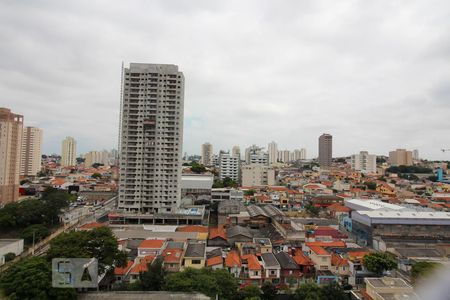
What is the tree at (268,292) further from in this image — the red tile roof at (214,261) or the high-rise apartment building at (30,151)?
the high-rise apartment building at (30,151)

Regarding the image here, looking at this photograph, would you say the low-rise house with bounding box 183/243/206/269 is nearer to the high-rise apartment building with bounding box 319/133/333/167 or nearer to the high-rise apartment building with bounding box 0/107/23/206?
the high-rise apartment building with bounding box 0/107/23/206

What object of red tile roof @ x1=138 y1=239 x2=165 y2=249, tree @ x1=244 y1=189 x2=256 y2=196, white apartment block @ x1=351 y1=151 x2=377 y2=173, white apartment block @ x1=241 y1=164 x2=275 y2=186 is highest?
white apartment block @ x1=351 y1=151 x2=377 y2=173

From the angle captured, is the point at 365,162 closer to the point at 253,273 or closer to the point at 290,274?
the point at 290,274

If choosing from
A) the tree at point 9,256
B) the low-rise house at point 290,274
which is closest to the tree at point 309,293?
the low-rise house at point 290,274

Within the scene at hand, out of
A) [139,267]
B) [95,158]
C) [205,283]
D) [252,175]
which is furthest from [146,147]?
[95,158]

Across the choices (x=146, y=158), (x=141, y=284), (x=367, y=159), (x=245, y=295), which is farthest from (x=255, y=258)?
(x=367, y=159)

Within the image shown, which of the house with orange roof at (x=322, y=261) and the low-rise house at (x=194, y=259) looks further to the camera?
the house with orange roof at (x=322, y=261)

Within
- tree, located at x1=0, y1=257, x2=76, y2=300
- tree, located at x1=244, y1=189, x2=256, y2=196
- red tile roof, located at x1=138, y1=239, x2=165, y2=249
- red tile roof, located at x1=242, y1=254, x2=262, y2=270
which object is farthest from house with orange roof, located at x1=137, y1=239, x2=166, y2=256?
tree, located at x1=244, y1=189, x2=256, y2=196
